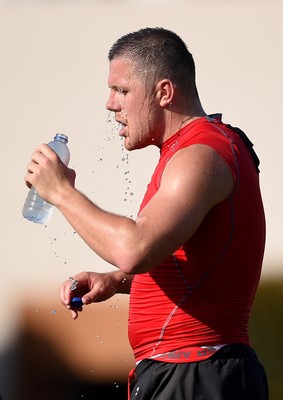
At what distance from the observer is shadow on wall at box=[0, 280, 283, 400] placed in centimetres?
808

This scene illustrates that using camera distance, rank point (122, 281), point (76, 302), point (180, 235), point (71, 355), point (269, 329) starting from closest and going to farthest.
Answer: point (180, 235)
point (76, 302)
point (122, 281)
point (269, 329)
point (71, 355)

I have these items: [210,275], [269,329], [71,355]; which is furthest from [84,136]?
[210,275]

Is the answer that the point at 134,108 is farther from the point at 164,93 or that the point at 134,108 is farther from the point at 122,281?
the point at 122,281

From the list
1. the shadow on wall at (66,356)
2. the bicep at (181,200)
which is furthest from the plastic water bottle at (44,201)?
the shadow on wall at (66,356)

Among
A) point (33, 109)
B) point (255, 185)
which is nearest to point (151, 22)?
point (33, 109)

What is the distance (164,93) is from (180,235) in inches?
25.7

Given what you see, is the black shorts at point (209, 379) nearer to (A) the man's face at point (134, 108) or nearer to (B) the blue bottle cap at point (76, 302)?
(B) the blue bottle cap at point (76, 302)

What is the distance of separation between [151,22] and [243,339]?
18.9 feet

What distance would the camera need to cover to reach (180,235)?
3.21 m

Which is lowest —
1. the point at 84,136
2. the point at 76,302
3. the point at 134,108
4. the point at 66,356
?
the point at 66,356

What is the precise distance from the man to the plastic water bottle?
43 centimetres

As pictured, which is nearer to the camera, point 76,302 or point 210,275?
point 210,275

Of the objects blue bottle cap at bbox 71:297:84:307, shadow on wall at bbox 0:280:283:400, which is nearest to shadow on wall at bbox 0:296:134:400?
shadow on wall at bbox 0:280:283:400

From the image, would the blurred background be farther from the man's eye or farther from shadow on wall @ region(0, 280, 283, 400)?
the man's eye
